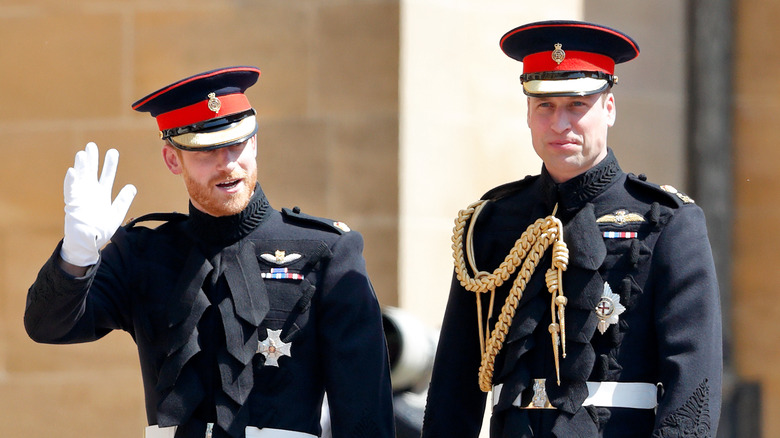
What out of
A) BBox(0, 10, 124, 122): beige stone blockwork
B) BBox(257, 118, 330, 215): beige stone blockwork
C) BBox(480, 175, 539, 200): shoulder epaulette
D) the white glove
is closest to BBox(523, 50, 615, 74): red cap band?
BBox(480, 175, 539, 200): shoulder epaulette

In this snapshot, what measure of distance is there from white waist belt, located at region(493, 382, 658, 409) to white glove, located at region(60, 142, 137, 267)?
1.43 meters

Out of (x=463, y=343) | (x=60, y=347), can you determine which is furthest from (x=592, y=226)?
(x=60, y=347)

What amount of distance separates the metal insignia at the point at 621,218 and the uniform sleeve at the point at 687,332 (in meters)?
0.09

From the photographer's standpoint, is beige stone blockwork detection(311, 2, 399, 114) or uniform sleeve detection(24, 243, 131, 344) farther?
beige stone blockwork detection(311, 2, 399, 114)

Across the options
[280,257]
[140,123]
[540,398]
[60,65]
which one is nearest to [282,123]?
[140,123]

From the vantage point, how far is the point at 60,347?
7004 millimetres

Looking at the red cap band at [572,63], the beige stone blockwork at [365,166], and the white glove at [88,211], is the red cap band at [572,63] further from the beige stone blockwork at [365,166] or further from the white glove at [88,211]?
the beige stone blockwork at [365,166]

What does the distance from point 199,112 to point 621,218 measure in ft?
4.20

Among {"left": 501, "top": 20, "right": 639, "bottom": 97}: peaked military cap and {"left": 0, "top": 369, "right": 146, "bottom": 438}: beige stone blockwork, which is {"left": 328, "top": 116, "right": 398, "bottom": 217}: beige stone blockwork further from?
{"left": 501, "top": 20, "right": 639, "bottom": 97}: peaked military cap

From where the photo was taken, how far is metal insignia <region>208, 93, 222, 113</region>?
468cm

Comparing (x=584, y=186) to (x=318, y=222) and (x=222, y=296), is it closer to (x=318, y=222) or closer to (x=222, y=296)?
(x=318, y=222)

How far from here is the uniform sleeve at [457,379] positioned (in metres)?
4.62

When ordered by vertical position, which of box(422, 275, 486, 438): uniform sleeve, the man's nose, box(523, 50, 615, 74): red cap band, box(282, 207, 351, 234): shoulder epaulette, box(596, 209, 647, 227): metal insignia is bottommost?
box(422, 275, 486, 438): uniform sleeve

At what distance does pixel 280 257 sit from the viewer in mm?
4691
